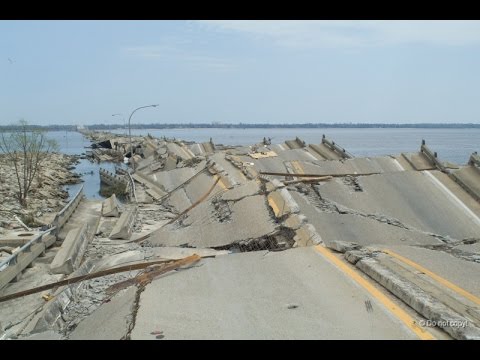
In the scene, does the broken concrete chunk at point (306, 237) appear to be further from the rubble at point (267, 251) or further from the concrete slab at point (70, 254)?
the concrete slab at point (70, 254)

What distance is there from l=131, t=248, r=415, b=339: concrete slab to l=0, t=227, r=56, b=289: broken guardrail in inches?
192

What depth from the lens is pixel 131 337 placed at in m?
4.87

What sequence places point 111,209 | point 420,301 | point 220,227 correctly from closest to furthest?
1. point 420,301
2. point 220,227
3. point 111,209

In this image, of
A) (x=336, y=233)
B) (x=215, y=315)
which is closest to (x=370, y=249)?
(x=336, y=233)

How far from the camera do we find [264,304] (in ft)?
18.4

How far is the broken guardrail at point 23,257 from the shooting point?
981 centimetres

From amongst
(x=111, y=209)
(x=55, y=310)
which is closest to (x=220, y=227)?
(x=55, y=310)

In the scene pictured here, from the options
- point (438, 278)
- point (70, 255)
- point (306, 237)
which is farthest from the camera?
point (70, 255)

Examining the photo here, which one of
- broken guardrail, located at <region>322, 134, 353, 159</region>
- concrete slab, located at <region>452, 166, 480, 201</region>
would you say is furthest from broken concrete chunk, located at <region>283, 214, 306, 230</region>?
broken guardrail, located at <region>322, 134, 353, 159</region>

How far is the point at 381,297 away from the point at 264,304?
1.40 meters

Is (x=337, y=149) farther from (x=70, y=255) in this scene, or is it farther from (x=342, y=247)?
(x=342, y=247)
